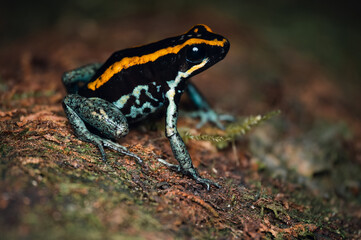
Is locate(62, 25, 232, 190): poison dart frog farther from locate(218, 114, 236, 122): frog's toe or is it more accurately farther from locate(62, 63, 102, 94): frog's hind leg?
locate(218, 114, 236, 122): frog's toe

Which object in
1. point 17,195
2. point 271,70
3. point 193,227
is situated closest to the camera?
point 17,195

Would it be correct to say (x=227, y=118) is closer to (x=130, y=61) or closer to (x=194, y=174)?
(x=194, y=174)

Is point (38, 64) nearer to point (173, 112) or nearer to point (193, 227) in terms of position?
point (173, 112)

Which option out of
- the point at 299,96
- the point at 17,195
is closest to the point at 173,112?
the point at 17,195

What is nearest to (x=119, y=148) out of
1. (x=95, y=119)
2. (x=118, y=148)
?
(x=118, y=148)

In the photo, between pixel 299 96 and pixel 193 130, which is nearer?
pixel 193 130

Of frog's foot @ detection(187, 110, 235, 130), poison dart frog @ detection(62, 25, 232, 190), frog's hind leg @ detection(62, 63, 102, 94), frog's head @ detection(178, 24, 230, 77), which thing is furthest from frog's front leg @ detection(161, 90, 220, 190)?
frog's hind leg @ detection(62, 63, 102, 94)

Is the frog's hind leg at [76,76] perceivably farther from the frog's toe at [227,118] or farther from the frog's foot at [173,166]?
the frog's toe at [227,118]
